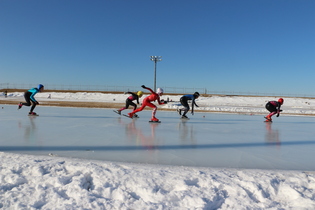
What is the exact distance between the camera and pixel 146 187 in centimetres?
190

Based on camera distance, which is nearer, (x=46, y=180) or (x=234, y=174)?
(x=46, y=180)

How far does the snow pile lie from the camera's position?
5.61 ft

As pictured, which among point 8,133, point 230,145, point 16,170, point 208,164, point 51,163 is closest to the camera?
point 16,170

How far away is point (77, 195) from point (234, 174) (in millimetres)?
1430

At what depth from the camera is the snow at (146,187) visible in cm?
171

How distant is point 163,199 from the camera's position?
5.78ft

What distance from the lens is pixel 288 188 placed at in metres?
1.94

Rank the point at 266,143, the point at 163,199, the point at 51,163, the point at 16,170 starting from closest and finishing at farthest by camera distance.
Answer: the point at 163,199 < the point at 16,170 < the point at 51,163 < the point at 266,143

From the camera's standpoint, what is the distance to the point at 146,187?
1900mm

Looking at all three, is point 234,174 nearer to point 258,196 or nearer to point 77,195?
point 258,196

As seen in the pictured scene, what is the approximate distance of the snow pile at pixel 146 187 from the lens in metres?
1.71

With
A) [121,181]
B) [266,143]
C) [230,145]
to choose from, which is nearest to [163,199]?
[121,181]

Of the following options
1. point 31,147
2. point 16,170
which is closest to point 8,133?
point 31,147

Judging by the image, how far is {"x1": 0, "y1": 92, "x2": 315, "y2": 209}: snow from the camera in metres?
1.71
